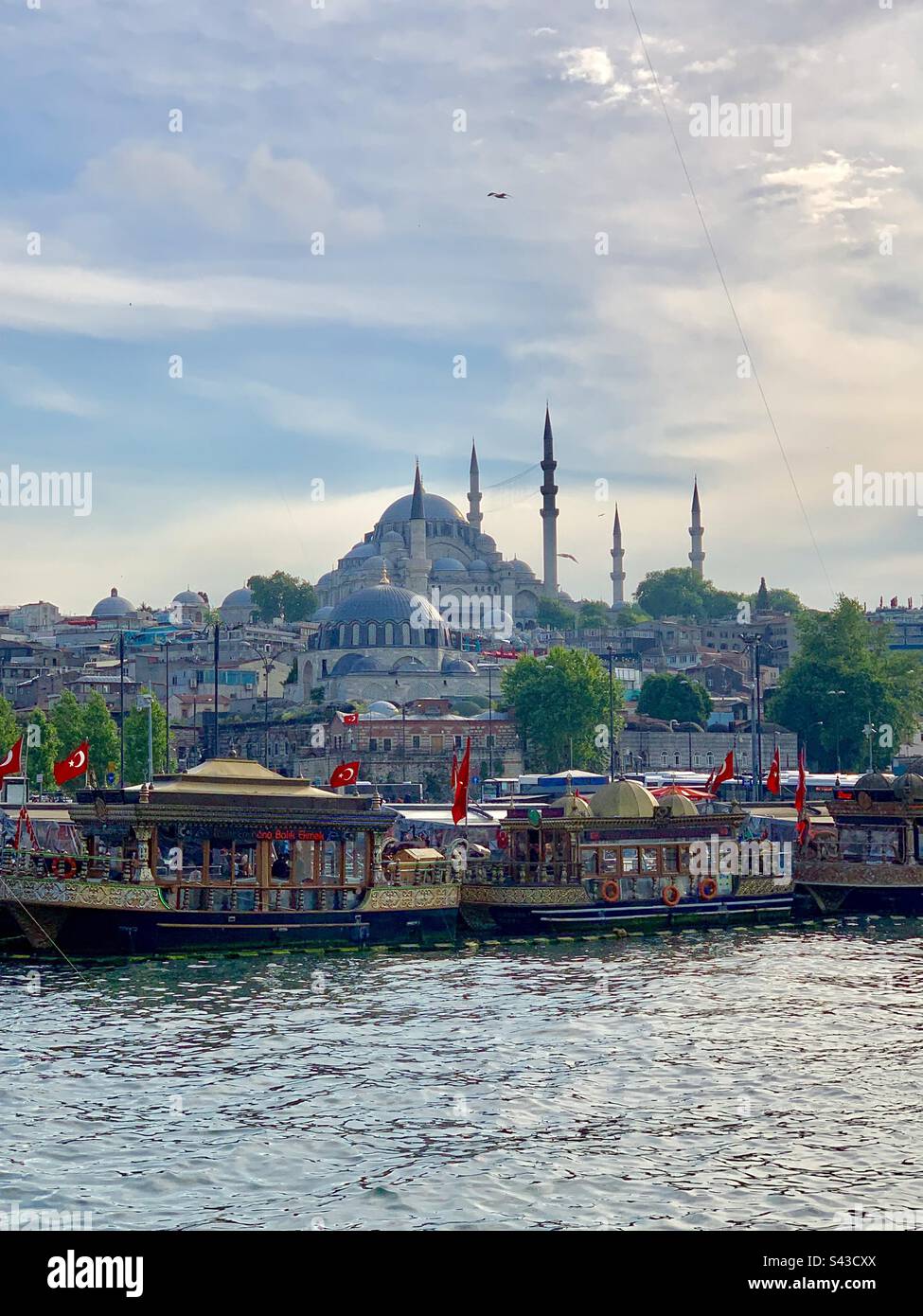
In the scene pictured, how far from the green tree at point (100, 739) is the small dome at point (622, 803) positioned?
4339 cm

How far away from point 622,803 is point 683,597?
450ft

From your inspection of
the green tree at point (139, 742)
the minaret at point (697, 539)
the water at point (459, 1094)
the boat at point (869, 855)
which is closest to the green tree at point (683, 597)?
the minaret at point (697, 539)

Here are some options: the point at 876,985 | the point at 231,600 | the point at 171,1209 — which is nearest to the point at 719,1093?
the point at 171,1209

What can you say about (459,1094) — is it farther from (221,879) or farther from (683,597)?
(683,597)

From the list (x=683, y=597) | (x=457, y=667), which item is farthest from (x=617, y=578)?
(x=457, y=667)

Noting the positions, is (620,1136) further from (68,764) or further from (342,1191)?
(68,764)

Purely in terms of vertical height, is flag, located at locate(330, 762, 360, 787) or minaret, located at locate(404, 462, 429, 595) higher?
minaret, located at locate(404, 462, 429, 595)

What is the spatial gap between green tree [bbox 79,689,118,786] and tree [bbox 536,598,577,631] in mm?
82466

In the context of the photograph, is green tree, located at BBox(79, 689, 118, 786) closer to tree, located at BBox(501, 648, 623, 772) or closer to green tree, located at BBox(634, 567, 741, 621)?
tree, located at BBox(501, 648, 623, 772)

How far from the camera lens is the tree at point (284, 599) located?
156875mm

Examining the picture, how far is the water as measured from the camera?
16.1 metres

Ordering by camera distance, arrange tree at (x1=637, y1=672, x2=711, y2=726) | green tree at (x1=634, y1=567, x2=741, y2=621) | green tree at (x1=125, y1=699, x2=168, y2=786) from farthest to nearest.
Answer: green tree at (x1=634, y1=567, x2=741, y2=621), tree at (x1=637, y1=672, x2=711, y2=726), green tree at (x1=125, y1=699, x2=168, y2=786)

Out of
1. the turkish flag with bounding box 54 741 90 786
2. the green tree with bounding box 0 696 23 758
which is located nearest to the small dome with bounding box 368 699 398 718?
the green tree with bounding box 0 696 23 758
